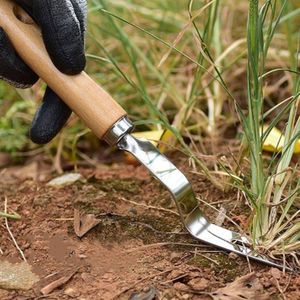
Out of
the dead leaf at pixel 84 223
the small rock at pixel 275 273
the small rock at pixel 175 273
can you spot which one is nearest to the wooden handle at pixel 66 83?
the dead leaf at pixel 84 223

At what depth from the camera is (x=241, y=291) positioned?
3.66 ft

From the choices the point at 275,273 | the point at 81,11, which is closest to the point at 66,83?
the point at 81,11

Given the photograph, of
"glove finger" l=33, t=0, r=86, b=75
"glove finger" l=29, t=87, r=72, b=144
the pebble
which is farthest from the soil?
"glove finger" l=33, t=0, r=86, b=75

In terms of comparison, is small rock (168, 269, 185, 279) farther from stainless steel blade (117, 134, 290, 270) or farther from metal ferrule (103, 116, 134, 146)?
metal ferrule (103, 116, 134, 146)

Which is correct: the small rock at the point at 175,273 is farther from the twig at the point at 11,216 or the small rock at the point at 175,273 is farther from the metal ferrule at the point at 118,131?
the twig at the point at 11,216

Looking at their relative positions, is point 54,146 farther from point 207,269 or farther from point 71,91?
point 207,269

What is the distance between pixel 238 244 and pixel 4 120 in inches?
42.0

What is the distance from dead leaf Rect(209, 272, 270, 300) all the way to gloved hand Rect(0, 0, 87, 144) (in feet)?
1.54

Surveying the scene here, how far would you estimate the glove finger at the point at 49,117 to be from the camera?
134cm

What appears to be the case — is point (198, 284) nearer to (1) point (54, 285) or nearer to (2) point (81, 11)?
(1) point (54, 285)

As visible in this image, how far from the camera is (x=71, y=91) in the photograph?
4.03 feet

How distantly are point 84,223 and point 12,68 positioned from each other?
0.33 metres

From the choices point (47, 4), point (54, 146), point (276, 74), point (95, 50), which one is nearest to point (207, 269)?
point (47, 4)

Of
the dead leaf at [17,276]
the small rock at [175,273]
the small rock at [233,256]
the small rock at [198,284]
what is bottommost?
the small rock at [233,256]
